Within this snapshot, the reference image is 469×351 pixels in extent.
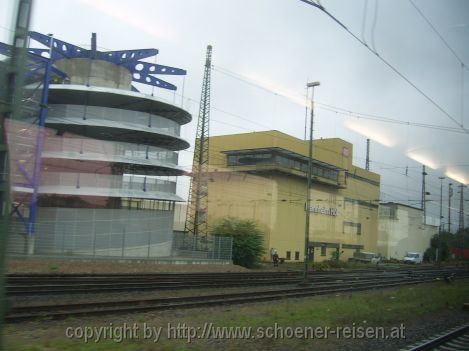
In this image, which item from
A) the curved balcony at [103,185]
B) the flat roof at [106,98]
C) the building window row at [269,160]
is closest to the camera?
the curved balcony at [103,185]

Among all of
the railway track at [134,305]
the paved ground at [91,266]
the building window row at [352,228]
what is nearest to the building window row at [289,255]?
the building window row at [352,228]

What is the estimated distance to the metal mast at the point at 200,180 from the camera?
181ft

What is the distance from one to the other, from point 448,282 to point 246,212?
28.3m

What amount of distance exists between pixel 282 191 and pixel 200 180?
10081 millimetres

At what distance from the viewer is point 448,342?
11281mm

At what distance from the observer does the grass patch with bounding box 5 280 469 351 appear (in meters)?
8.94

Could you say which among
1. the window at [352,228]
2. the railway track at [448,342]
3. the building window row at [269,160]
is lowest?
the railway track at [448,342]

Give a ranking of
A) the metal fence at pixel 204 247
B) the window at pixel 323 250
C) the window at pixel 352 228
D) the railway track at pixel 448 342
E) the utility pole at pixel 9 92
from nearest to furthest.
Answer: the utility pole at pixel 9 92, the railway track at pixel 448 342, the metal fence at pixel 204 247, the window at pixel 323 250, the window at pixel 352 228

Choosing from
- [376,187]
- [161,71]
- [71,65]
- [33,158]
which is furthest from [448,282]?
[376,187]

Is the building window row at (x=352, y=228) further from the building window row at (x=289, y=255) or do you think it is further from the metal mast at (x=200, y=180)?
the metal mast at (x=200, y=180)

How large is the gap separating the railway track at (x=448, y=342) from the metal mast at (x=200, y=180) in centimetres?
4295

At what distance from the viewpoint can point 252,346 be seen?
9.66 metres

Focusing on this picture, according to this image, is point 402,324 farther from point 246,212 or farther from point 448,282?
point 246,212

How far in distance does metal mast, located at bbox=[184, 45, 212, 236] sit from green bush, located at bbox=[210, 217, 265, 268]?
9194mm
